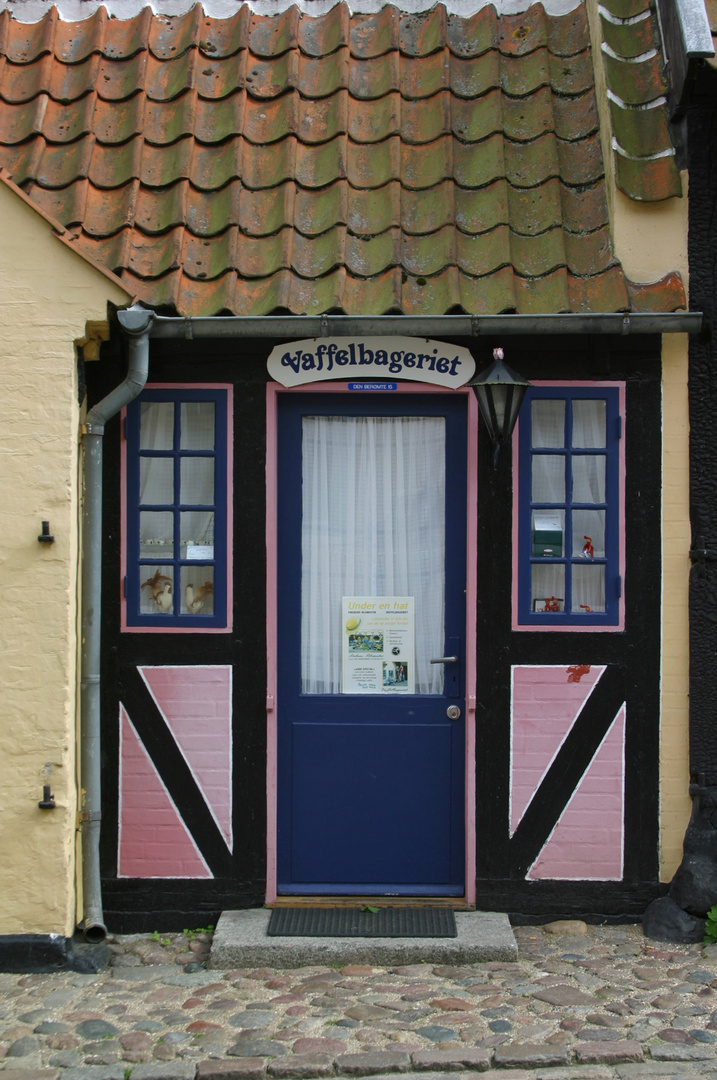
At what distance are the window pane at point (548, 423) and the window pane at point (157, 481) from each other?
192 cm

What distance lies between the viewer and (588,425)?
19.4ft

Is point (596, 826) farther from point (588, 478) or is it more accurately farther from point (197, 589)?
point (197, 589)

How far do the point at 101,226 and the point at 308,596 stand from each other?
2.24 m

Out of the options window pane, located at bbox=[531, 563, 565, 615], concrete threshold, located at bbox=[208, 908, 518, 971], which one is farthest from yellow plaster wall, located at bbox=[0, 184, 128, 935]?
window pane, located at bbox=[531, 563, 565, 615]

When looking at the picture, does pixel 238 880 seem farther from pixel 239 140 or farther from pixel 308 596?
pixel 239 140

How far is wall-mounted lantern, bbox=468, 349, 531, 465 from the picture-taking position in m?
5.44

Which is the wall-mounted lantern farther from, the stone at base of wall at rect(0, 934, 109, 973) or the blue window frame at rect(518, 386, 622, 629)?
the stone at base of wall at rect(0, 934, 109, 973)

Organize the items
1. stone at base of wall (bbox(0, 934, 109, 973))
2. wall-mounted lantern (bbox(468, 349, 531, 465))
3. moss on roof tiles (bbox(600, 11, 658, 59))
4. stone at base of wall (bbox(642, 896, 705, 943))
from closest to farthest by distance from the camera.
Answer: stone at base of wall (bbox(0, 934, 109, 973)), wall-mounted lantern (bbox(468, 349, 531, 465)), stone at base of wall (bbox(642, 896, 705, 943)), moss on roof tiles (bbox(600, 11, 658, 59))

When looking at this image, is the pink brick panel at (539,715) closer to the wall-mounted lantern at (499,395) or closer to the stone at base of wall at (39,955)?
the wall-mounted lantern at (499,395)

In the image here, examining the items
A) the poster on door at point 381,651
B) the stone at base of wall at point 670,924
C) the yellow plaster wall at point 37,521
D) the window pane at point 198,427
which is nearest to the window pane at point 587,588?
the poster on door at point 381,651

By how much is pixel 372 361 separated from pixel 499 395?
0.74 meters

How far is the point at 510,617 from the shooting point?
19.1 feet

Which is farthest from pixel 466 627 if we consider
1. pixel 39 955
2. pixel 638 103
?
pixel 638 103

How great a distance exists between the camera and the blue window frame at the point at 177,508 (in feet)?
19.2
